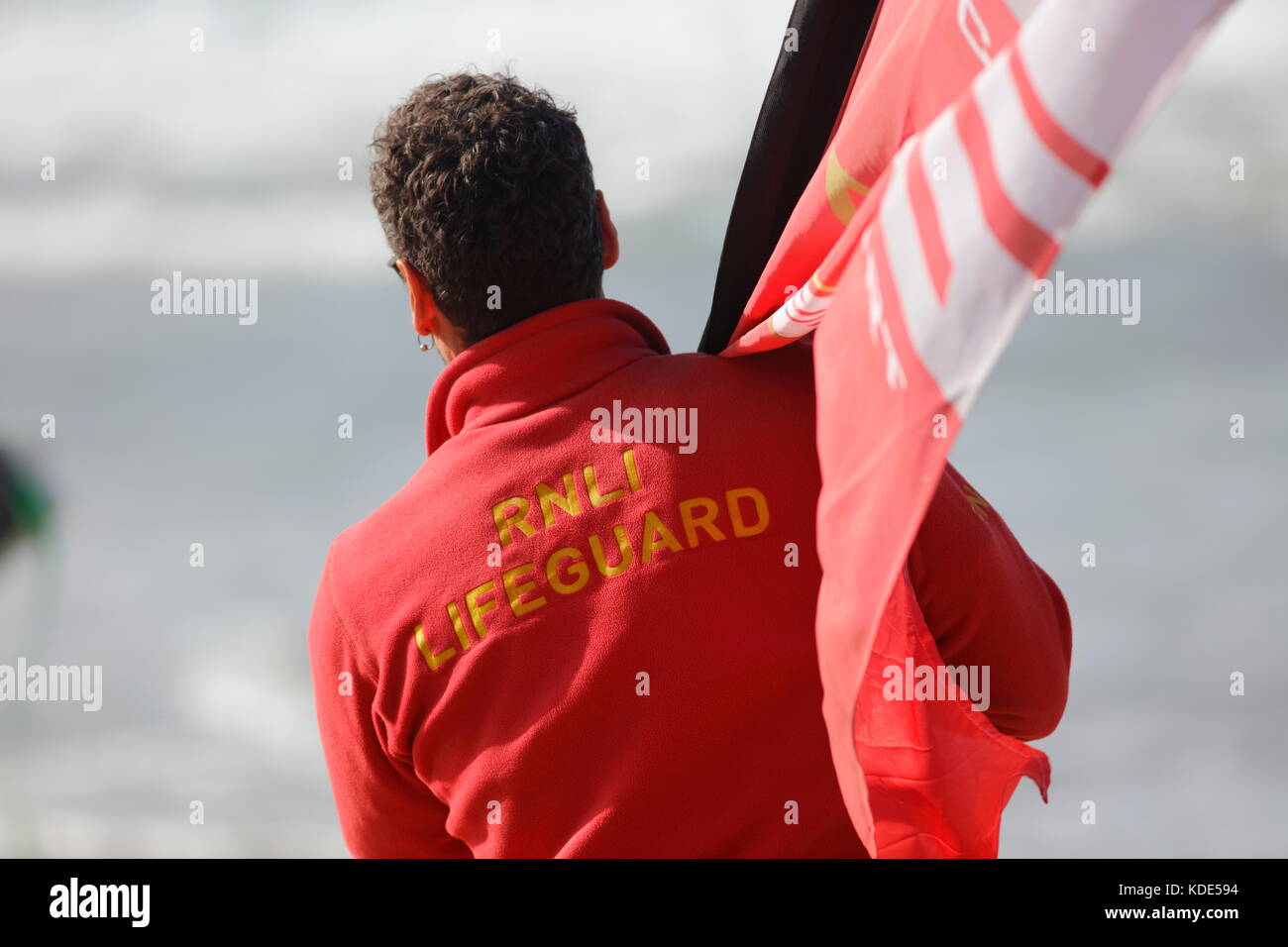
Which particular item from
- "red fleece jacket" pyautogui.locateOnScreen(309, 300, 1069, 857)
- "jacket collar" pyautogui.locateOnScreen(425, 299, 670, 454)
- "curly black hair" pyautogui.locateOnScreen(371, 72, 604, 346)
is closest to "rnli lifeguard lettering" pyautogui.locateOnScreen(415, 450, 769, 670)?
"red fleece jacket" pyautogui.locateOnScreen(309, 300, 1069, 857)

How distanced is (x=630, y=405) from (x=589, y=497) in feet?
0.43

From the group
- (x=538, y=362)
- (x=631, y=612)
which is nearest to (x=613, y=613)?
(x=631, y=612)

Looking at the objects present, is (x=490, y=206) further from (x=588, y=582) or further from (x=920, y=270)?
(x=920, y=270)

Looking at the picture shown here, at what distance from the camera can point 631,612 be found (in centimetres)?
176

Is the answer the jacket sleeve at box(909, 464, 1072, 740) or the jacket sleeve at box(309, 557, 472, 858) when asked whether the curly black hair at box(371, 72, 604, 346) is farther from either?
the jacket sleeve at box(909, 464, 1072, 740)

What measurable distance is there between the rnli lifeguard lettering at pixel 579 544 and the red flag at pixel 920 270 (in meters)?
0.22

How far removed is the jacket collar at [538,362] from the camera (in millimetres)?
1872

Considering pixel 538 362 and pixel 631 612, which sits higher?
pixel 538 362

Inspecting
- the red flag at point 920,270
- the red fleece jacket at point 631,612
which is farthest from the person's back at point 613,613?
the red flag at point 920,270

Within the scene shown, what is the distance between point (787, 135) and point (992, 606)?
27.6 inches

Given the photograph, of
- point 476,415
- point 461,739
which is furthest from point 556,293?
point 461,739

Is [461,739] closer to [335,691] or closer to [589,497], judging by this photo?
[335,691]

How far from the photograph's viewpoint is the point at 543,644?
180 cm

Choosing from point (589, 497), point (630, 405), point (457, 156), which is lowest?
point (589, 497)
